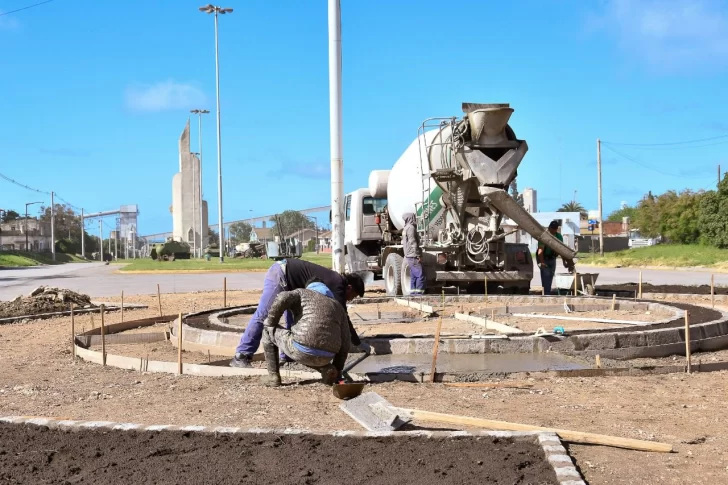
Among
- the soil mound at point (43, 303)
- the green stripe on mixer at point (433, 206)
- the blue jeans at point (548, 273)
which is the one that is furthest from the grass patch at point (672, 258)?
the soil mound at point (43, 303)

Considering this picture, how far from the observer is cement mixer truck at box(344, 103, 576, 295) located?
14477mm

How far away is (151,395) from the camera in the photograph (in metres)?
6.66

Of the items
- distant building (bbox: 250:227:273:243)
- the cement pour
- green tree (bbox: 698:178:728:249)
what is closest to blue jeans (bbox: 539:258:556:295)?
the cement pour

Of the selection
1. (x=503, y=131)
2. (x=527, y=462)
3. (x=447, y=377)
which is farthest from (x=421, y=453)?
(x=503, y=131)

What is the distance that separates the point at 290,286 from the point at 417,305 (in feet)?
19.7

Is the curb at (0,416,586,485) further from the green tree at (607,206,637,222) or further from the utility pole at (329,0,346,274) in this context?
the green tree at (607,206,637,222)

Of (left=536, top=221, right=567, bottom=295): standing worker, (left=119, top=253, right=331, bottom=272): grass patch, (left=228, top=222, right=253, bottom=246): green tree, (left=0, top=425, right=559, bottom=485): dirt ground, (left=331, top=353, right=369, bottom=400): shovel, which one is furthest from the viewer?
(left=228, top=222, right=253, bottom=246): green tree

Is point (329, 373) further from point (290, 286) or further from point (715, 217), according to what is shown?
point (715, 217)

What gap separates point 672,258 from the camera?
35.9m

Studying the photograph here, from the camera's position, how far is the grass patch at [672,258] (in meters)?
33.4

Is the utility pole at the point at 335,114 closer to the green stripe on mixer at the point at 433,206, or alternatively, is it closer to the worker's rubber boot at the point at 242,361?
the green stripe on mixer at the point at 433,206

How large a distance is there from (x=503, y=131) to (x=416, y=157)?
2.49 meters

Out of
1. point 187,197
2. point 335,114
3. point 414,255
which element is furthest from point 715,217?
point 187,197

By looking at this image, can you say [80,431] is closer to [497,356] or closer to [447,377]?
[447,377]
